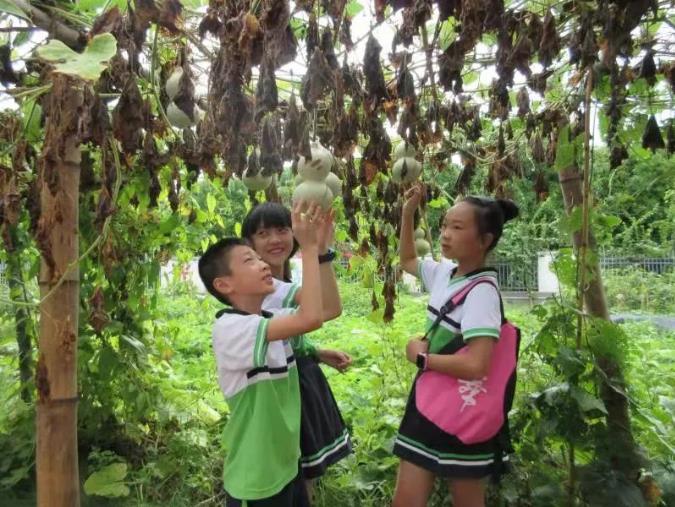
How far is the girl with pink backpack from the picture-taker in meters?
1.90

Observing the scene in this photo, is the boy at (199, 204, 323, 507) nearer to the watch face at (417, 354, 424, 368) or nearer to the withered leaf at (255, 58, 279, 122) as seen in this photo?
the watch face at (417, 354, 424, 368)

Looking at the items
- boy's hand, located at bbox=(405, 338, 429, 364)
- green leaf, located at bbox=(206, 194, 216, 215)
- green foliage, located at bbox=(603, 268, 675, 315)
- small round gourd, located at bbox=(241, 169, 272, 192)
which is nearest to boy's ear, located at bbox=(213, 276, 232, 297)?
small round gourd, located at bbox=(241, 169, 272, 192)

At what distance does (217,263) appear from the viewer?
72.7 inches

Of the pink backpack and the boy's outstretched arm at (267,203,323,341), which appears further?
the pink backpack

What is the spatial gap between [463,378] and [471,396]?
96mm

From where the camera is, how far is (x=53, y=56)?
1.18 metres

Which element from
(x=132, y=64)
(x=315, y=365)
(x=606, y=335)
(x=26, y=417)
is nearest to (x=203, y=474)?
(x=26, y=417)

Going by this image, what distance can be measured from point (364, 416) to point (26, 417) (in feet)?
5.11

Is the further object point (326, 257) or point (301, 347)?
point (301, 347)

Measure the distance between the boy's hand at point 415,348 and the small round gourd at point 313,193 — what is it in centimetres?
57

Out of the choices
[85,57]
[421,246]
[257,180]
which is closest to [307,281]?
[257,180]

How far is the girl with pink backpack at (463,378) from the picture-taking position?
1903mm

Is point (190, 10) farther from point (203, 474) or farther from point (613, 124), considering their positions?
point (203, 474)

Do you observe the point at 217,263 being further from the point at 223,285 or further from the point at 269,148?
the point at 269,148
